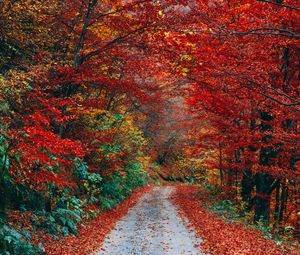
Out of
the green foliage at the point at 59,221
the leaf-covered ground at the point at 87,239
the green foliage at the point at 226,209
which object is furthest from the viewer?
the green foliage at the point at 226,209

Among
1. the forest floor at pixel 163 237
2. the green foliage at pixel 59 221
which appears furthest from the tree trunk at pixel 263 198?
the green foliage at pixel 59 221

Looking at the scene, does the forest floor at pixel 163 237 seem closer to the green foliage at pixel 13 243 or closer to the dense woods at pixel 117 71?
the dense woods at pixel 117 71

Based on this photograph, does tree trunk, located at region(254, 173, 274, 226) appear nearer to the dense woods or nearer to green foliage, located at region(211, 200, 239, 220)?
the dense woods

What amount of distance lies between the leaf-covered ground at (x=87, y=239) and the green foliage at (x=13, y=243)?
43.4 inches

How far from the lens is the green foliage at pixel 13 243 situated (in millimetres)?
6977

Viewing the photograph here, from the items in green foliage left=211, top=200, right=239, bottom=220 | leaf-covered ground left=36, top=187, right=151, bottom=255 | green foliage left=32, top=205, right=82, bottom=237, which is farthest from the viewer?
green foliage left=211, top=200, right=239, bottom=220

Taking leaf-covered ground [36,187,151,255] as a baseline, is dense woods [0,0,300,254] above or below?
above

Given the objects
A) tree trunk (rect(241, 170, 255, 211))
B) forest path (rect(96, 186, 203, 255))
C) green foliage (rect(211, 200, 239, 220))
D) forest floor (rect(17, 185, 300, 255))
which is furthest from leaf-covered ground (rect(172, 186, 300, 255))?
tree trunk (rect(241, 170, 255, 211))

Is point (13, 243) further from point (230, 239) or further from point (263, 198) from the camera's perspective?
point (263, 198)

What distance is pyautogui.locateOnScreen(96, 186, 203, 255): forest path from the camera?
10070mm

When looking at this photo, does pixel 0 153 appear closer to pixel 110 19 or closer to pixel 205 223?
pixel 110 19

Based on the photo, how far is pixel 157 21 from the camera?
11.6 meters

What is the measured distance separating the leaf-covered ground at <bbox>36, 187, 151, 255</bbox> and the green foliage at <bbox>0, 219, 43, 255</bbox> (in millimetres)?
1102

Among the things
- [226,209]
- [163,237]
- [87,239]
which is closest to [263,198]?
[226,209]
